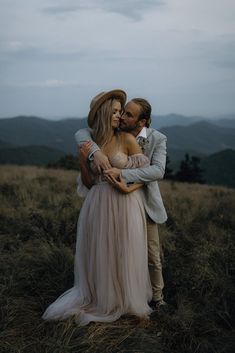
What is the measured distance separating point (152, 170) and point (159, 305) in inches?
56.5

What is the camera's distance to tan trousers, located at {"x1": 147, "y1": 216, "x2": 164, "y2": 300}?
4.41 metres

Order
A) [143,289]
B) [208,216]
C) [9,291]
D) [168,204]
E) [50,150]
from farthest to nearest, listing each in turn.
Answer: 1. [50,150]
2. [168,204]
3. [208,216]
4. [9,291]
5. [143,289]

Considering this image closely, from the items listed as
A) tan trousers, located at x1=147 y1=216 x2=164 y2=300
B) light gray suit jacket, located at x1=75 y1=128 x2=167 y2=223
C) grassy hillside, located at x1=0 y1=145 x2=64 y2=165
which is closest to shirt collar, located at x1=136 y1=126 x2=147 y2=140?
light gray suit jacket, located at x1=75 y1=128 x2=167 y2=223

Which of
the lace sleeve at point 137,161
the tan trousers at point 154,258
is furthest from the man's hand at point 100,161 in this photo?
the tan trousers at point 154,258

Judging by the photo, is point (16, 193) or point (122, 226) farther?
point (16, 193)

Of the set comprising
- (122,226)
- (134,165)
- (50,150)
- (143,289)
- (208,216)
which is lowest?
(50,150)

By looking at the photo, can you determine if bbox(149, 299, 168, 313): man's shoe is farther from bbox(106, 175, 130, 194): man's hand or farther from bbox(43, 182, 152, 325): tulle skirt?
bbox(106, 175, 130, 194): man's hand

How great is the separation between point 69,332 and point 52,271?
4.73 ft

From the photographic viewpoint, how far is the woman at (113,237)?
13.2ft

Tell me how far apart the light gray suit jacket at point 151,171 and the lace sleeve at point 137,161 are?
0.05m

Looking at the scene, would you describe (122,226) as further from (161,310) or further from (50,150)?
(50,150)

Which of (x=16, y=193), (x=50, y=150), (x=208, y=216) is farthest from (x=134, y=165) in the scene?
(x=50, y=150)

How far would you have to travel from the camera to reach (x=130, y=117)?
155 inches

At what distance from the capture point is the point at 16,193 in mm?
A: 9234
